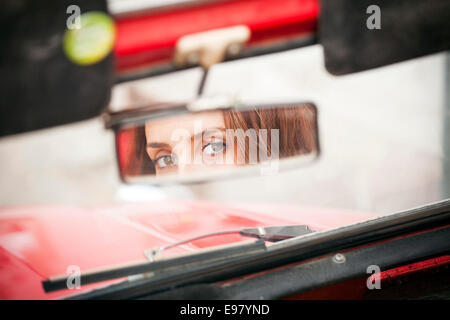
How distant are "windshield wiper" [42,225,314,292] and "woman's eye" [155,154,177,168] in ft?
1.15

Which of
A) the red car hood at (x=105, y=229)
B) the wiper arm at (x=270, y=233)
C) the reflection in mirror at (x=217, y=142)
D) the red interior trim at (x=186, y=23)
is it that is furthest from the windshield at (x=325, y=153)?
the red interior trim at (x=186, y=23)

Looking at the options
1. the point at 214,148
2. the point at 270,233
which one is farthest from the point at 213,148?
the point at 270,233

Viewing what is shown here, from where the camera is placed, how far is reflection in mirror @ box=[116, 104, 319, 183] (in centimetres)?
160

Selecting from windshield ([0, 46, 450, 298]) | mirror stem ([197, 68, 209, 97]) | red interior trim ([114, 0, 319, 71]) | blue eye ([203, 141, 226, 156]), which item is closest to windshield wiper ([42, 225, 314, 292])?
blue eye ([203, 141, 226, 156])

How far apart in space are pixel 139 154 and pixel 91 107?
920 mm

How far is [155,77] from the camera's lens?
44.8 inches

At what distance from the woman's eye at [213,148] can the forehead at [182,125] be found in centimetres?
8

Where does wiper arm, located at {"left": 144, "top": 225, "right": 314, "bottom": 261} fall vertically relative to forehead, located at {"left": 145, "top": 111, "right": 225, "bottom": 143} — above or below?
below

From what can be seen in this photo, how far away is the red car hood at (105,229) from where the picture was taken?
163 centimetres

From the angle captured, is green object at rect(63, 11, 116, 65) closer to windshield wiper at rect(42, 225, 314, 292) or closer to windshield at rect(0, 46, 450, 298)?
windshield wiper at rect(42, 225, 314, 292)

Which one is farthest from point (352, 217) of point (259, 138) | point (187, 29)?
point (187, 29)

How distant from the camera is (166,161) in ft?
5.74

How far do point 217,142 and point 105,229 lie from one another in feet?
2.61

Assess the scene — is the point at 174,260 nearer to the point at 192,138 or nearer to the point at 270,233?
the point at 270,233
